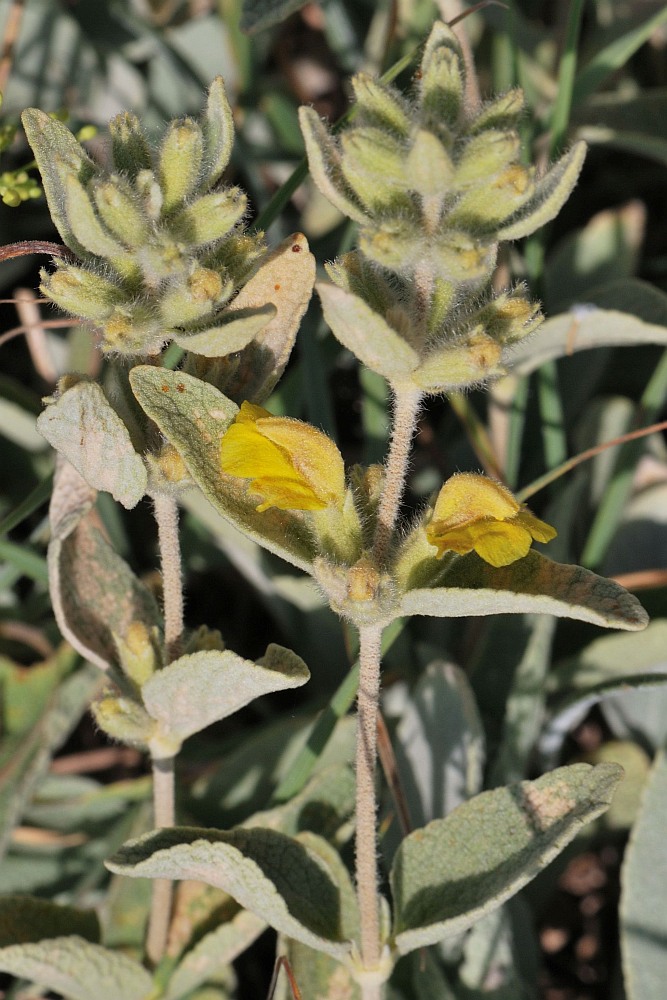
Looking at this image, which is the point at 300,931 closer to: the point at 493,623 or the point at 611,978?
the point at 493,623

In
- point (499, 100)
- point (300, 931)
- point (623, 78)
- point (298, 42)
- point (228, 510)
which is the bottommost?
point (300, 931)

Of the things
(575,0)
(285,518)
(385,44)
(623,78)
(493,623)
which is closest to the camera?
(285,518)

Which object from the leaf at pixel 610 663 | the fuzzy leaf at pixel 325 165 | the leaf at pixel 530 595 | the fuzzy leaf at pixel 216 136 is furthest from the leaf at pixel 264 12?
the leaf at pixel 610 663

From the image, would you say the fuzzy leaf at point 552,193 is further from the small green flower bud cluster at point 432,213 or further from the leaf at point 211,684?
the leaf at point 211,684

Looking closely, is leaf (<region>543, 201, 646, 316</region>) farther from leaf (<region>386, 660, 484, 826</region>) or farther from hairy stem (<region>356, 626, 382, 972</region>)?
hairy stem (<region>356, 626, 382, 972</region>)

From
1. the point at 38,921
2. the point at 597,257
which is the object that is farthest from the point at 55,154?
the point at 597,257

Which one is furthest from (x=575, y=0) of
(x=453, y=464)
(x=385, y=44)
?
(x=453, y=464)
